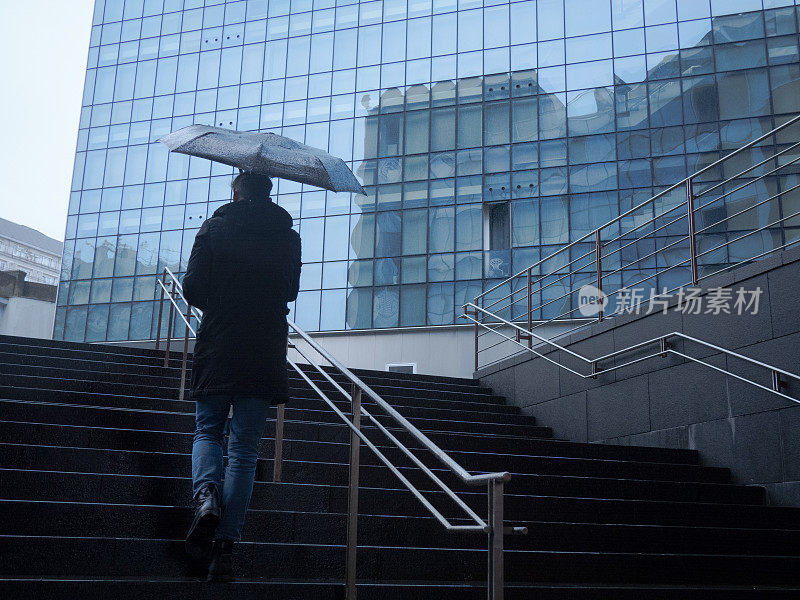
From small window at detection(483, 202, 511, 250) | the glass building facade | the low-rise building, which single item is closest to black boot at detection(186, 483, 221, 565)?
the glass building facade

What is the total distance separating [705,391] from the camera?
7.57 m

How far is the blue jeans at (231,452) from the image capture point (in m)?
3.77

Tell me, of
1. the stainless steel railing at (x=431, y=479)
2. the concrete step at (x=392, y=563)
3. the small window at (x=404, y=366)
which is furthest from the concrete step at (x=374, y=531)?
the small window at (x=404, y=366)

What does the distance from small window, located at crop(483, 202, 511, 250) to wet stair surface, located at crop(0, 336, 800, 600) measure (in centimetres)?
1882

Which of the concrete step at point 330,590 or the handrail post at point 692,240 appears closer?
the concrete step at point 330,590

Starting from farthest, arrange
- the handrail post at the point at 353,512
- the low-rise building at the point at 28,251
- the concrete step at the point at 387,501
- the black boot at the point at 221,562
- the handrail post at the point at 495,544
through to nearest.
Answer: the low-rise building at the point at 28,251 → the concrete step at the point at 387,501 → the handrail post at the point at 353,512 → the black boot at the point at 221,562 → the handrail post at the point at 495,544

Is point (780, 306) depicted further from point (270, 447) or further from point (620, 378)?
point (270, 447)

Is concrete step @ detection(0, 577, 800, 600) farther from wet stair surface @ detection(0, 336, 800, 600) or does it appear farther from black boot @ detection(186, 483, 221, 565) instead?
black boot @ detection(186, 483, 221, 565)

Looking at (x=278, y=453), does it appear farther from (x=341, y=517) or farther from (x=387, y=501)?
(x=387, y=501)

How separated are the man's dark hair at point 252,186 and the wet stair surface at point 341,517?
1.77 metres

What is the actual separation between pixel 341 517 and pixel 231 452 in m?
1.18

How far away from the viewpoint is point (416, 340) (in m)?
26.0

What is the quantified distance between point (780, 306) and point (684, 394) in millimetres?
1348

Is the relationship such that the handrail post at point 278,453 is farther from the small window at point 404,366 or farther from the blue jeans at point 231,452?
the small window at point 404,366
